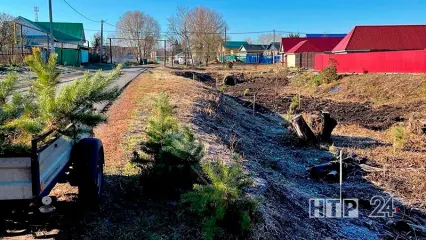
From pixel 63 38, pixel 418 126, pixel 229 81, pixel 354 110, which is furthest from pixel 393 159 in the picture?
pixel 63 38

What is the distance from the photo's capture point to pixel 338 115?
61.2ft

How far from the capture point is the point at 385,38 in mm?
39906

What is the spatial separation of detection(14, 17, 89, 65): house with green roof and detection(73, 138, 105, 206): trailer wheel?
39132 millimetres

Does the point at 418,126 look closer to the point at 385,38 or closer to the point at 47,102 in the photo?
the point at 47,102

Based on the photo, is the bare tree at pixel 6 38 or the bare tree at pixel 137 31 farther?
the bare tree at pixel 137 31

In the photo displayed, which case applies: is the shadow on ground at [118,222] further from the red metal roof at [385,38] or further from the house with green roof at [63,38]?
the house with green roof at [63,38]

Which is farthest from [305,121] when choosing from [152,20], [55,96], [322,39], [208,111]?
[152,20]

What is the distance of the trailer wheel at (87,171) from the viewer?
4.26 meters

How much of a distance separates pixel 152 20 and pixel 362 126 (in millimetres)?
76034

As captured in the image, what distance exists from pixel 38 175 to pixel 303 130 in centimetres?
941

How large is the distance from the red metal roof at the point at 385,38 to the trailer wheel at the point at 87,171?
124 feet

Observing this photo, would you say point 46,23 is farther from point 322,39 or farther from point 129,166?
point 129,166

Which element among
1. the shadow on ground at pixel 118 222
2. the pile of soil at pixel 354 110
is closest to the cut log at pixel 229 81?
the pile of soil at pixel 354 110

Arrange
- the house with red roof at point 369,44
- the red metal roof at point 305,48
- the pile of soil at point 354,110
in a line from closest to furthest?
the pile of soil at point 354,110 < the house with red roof at point 369,44 < the red metal roof at point 305,48
